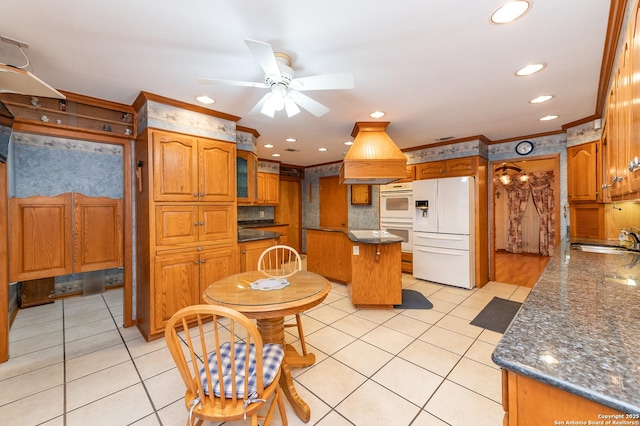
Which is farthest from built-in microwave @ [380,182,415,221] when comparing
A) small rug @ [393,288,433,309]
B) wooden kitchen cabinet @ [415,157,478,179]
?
small rug @ [393,288,433,309]

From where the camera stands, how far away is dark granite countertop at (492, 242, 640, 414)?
2.04 ft

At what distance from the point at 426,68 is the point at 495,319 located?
9.18 feet

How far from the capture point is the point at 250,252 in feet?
10.9

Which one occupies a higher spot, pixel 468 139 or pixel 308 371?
pixel 468 139

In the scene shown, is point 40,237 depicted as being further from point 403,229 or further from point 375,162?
point 403,229

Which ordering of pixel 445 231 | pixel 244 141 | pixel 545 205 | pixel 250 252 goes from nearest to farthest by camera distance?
pixel 250 252
pixel 244 141
pixel 445 231
pixel 545 205

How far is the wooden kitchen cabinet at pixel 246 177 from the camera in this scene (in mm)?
3842

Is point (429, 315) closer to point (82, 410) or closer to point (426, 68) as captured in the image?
point (426, 68)

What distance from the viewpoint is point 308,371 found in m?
2.03

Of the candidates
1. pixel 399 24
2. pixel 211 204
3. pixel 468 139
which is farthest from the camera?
pixel 468 139

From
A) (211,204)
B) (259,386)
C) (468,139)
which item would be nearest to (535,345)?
(259,386)

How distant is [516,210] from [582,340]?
7.70 meters

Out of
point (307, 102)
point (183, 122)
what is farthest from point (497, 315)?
point (183, 122)

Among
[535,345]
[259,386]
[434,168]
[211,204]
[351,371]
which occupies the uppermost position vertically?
[434,168]
